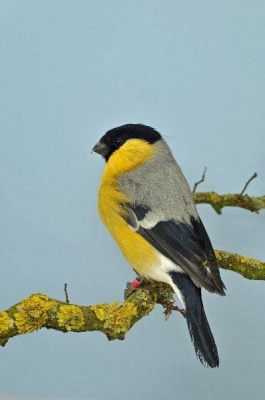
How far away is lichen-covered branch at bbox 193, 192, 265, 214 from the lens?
2.92 m

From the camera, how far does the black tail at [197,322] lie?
1943 mm

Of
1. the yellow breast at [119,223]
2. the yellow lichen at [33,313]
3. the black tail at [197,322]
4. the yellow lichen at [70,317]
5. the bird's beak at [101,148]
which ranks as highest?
the bird's beak at [101,148]

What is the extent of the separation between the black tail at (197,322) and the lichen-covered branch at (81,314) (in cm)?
14

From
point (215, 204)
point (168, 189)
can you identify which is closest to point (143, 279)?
point (168, 189)

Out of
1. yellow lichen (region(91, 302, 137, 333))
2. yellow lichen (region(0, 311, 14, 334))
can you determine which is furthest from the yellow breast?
yellow lichen (region(0, 311, 14, 334))

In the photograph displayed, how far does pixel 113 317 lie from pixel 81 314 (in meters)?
0.11

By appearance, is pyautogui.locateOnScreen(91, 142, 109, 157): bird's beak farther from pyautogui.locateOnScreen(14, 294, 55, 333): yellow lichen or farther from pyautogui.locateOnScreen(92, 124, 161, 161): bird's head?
pyautogui.locateOnScreen(14, 294, 55, 333): yellow lichen

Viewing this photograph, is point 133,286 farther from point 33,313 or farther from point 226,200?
point 226,200

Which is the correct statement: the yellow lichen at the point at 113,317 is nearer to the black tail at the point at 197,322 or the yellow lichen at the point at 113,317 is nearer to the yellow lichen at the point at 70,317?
the yellow lichen at the point at 70,317

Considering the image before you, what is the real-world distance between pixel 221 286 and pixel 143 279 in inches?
12.8

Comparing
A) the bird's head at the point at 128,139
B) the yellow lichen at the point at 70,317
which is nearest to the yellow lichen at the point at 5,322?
the yellow lichen at the point at 70,317

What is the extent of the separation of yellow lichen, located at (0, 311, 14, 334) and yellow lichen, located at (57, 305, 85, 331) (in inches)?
5.3

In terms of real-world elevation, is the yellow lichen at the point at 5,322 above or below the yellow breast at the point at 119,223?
below

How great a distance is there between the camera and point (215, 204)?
2.93m
